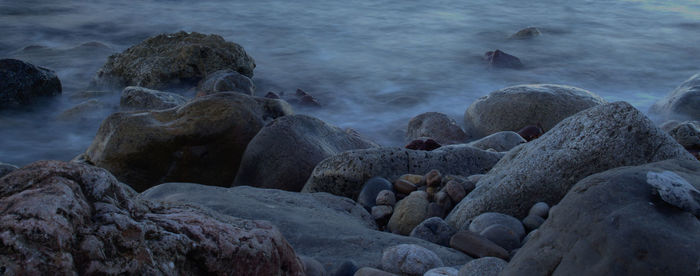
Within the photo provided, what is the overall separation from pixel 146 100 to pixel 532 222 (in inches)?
192

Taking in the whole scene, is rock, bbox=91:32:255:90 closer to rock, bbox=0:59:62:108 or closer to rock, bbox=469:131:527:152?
rock, bbox=0:59:62:108

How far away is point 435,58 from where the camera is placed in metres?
10.6

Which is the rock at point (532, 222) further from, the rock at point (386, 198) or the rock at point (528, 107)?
the rock at point (528, 107)

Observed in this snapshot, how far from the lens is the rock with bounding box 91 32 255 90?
26.5ft

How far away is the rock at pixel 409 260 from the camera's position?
2.43 m

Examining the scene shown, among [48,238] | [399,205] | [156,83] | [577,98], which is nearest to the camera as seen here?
[48,238]

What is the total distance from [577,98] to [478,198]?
3.83m

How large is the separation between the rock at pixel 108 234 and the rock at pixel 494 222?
1.22 metres

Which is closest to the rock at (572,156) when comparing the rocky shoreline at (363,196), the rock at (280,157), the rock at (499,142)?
the rocky shoreline at (363,196)

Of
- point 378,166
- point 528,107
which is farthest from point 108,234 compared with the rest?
point 528,107

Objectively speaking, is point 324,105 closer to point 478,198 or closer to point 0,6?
point 478,198

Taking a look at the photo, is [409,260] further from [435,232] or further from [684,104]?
[684,104]

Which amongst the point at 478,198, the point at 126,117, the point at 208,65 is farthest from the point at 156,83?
the point at 478,198

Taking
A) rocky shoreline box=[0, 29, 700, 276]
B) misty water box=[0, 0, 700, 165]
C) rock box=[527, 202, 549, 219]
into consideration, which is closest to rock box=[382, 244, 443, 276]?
rocky shoreline box=[0, 29, 700, 276]
